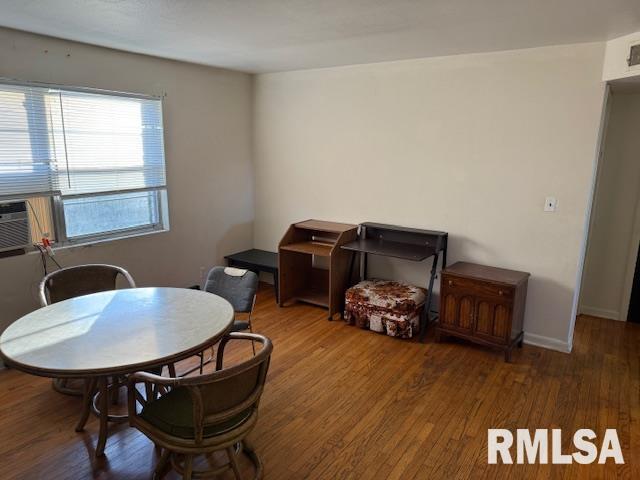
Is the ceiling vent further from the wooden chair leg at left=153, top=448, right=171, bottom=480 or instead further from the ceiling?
the wooden chair leg at left=153, top=448, right=171, bottom=480

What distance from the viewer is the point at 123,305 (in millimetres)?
2525

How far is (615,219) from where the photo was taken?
13.7 feet

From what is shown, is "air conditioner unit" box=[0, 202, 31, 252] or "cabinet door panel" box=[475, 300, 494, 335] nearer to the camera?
"air conditioner unit" box=[0, 202, 31, 252]

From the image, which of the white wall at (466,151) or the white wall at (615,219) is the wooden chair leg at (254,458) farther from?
the white wall at (615,219)

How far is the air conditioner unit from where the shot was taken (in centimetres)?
312

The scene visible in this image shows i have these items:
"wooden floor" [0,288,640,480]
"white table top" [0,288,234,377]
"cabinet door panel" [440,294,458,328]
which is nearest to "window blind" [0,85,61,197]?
"white table top" [0,288,234,377]

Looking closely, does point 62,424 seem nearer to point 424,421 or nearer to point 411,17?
point 424,421

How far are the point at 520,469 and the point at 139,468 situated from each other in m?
1.95

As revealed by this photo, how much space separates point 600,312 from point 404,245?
7.05 feet

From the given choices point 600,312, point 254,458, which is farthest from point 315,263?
point 600,312

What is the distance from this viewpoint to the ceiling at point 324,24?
7.79ft

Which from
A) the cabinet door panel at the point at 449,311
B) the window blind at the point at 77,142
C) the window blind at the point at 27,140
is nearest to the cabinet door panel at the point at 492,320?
the cabinet door panel at the point at 449,311

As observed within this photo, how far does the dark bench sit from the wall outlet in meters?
2.58

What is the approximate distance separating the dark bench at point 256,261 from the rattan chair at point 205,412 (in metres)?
2.62
